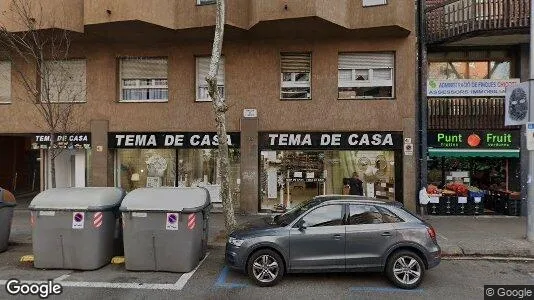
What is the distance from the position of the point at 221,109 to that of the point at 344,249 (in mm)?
4269

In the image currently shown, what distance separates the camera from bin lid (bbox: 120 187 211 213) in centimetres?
694

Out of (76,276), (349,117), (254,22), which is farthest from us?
(349,117)

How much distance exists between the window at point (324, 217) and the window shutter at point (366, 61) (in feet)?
22.6

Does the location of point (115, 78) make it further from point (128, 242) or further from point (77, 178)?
point (128, 242)

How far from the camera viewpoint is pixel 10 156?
18.3m

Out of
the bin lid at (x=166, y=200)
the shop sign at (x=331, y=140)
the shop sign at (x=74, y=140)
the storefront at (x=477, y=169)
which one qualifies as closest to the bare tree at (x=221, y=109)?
the bin lid at (x=166, y=200)

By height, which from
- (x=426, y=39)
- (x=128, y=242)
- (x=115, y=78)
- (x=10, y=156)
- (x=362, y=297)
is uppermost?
(x=426, y=39)

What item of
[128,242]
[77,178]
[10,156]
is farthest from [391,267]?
[10,156]

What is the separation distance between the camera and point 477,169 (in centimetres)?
1307

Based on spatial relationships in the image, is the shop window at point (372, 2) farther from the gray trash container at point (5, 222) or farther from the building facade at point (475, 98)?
the gray trash container at point (5, 222)

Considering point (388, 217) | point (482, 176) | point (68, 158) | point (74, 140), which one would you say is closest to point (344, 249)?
point (388, 217)

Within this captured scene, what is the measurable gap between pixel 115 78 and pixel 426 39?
10.3 metres

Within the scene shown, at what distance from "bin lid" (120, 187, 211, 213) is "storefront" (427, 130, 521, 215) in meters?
8.20

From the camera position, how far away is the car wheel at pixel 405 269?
247 inches
